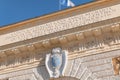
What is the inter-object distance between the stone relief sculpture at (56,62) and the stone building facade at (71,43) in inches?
6.2

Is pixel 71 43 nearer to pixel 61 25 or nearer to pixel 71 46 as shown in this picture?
pixel 71 46

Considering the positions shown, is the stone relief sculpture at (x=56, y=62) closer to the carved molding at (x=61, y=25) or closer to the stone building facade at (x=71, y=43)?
the stone building facade at (x=71, y=43)

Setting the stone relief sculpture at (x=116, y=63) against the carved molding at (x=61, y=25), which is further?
the carved molding at (x=61, y=25)

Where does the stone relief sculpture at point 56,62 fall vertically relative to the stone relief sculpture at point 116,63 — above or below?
above

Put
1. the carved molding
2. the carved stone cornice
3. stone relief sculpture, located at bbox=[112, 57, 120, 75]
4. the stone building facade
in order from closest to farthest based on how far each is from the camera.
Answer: stone relief sculpture, located at bbox=[112, 57, 120, 75] → the stone building facade → the carved stone cornice → the carved molding

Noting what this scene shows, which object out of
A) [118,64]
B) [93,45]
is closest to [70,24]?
[93,45]

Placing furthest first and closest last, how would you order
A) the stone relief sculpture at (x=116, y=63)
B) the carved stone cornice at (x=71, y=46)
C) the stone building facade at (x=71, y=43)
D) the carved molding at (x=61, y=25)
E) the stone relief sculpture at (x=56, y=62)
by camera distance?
the carved molding at (x=61, y=25)
the stone relief sculpture at (x=56, y=62)
the carved stone cornice at (x=71, y=46)
the stone building facade at (x=71, y=43)
the stone relief sculpture at (x=116, y=63)

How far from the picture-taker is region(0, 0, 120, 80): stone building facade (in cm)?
1125

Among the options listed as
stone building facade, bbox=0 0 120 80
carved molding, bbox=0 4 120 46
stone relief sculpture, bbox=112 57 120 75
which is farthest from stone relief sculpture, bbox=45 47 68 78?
stone relief sculpture, bbox=112 57 120 75

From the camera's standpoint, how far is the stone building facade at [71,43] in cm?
1125

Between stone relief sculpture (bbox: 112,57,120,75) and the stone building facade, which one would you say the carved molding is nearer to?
the stone building facade

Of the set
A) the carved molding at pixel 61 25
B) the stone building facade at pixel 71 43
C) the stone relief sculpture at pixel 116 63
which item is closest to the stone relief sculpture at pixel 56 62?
the stone building facade at pixel 71 43

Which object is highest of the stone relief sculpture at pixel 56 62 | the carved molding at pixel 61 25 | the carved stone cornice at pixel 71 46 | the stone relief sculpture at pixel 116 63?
the carved molding at pixel 61 25

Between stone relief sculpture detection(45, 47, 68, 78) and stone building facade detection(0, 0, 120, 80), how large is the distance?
0.16 meters
